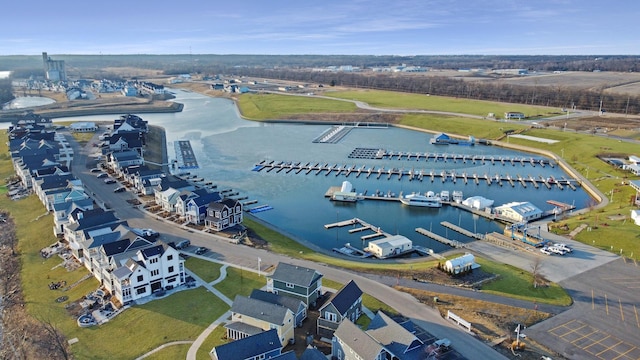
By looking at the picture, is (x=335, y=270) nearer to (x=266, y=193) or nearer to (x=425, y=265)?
(x=425, y=265)

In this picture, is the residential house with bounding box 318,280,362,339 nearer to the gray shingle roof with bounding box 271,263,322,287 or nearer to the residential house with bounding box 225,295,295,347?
the residential house with bounding box 225,295,295,347

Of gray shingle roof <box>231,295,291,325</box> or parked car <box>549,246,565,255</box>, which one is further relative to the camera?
parked car <box>549,246,565,255</box>

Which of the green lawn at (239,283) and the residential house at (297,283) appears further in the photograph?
the green lawn at (239,283)

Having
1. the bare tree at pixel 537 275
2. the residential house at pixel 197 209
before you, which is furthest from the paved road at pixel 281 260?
the bare tree at pixel 537 275

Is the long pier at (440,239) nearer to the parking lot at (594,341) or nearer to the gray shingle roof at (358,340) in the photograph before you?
the parking lot at (594,341)

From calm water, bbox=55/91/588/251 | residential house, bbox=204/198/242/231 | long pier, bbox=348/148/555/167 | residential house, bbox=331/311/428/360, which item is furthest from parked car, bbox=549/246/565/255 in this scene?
long pier, bbox=348/148/555/167
